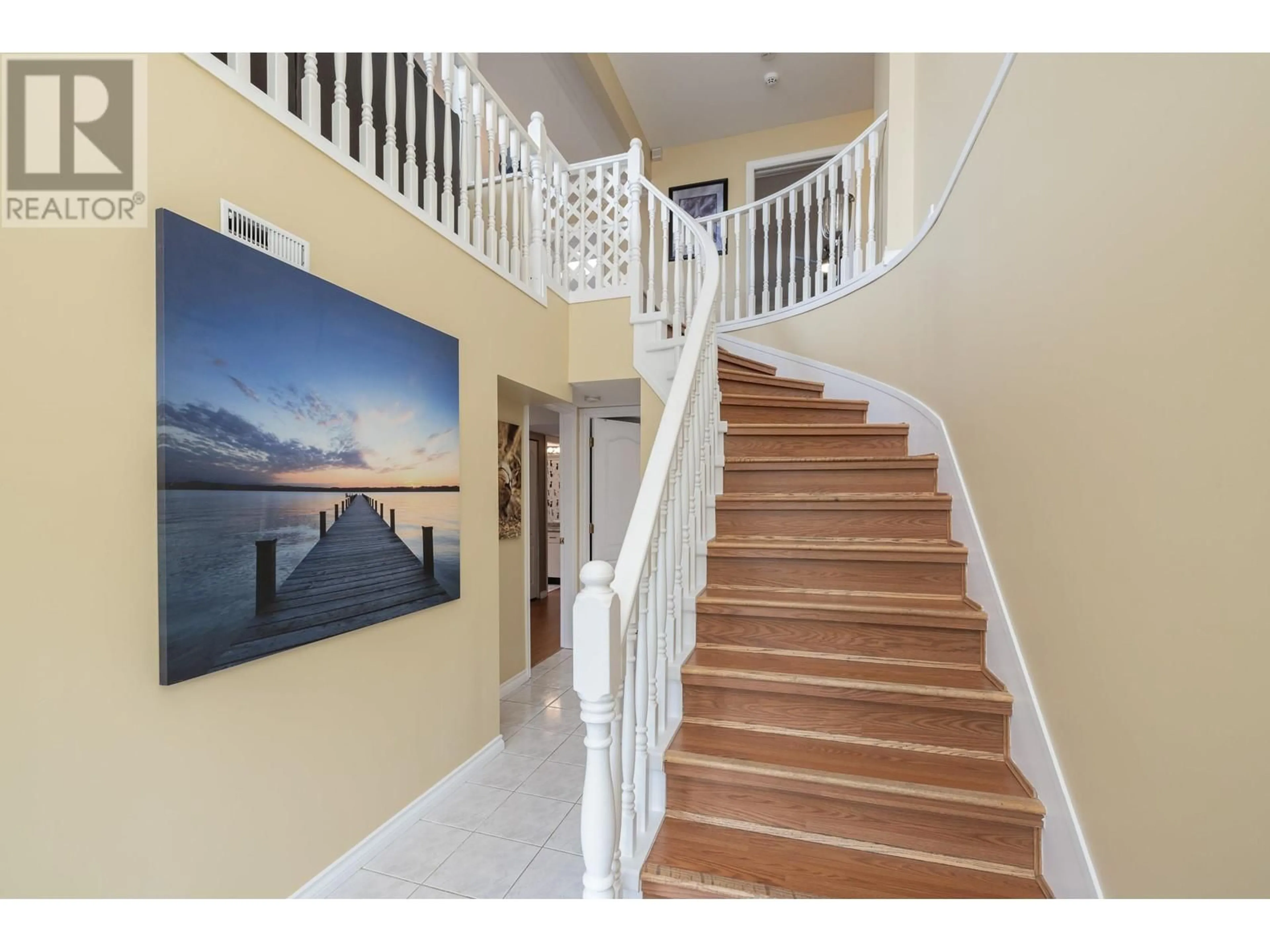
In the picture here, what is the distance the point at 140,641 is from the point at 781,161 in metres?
6.31

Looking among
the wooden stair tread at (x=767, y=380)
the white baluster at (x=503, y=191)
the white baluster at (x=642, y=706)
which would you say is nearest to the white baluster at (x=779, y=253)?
the wooden stair tread at (x=767, y=380)

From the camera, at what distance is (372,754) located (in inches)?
75.1

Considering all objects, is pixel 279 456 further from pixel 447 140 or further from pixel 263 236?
pixel 447 140

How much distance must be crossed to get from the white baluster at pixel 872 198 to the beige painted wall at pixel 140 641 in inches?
108

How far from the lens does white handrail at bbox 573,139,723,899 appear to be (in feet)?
3.47

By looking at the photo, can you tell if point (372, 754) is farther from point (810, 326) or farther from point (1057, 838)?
point (810, 326)

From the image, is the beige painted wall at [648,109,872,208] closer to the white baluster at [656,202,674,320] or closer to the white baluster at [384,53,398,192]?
the white baluster at [656,202,674,320]

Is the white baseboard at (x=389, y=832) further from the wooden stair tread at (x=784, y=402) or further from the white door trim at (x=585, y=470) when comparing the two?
the wooden stair tread at (x=784, y=402)

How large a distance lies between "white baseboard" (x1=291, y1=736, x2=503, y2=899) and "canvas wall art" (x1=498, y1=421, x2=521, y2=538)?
55.2 inches

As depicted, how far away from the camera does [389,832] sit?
1.96m

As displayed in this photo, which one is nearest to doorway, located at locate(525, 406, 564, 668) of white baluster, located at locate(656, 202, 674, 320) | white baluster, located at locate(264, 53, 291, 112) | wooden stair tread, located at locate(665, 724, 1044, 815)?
white baluster, located at locate(656, 202, 674, 320)

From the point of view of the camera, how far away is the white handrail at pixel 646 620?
106cm

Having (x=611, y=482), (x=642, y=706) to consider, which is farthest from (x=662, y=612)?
(x=611, y=482)
